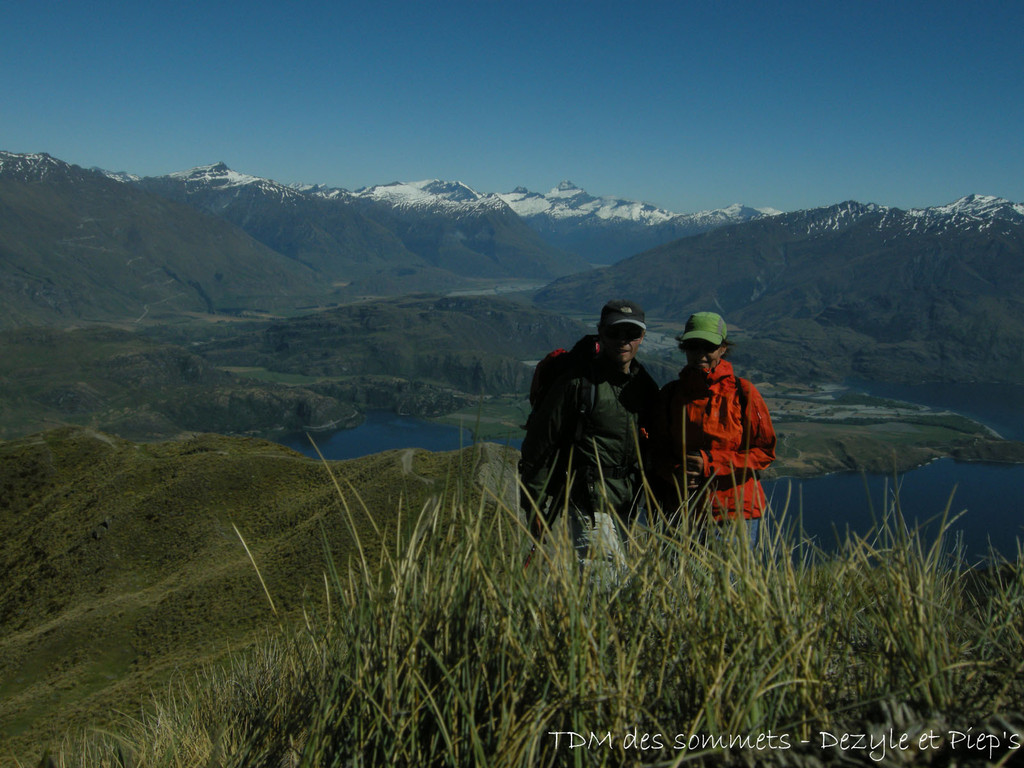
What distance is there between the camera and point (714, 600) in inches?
104

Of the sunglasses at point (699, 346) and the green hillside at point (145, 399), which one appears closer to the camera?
the sunglasses at point (699, 346)

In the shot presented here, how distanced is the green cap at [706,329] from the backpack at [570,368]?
66 centimetres

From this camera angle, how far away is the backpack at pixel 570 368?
475 cm

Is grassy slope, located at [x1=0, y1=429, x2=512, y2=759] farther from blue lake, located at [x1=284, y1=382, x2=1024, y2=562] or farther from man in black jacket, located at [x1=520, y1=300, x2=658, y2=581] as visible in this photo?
blue lake, located at [x1=284, y1=382, x2=1024, y2=562]

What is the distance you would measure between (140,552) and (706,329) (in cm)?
2940

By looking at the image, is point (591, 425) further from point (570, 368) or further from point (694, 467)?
point (694, 467)

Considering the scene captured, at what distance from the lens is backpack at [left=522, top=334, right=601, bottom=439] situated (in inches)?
187

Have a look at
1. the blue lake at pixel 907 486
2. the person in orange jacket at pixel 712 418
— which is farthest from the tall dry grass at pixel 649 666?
the blue lake at pixel 907 486

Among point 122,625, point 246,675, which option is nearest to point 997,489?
point 122,625

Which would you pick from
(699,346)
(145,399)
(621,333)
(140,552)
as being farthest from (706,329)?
(145,399)

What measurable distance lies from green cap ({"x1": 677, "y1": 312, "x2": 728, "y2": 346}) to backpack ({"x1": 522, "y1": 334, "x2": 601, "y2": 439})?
0.66m

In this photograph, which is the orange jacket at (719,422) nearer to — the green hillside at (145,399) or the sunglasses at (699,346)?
the sunglasses at (699,346)

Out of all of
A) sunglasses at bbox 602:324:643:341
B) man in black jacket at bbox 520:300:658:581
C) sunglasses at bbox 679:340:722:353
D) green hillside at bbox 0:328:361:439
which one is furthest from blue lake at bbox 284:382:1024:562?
sunglasses at bbox 602:324:643:341

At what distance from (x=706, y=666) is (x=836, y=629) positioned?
58cm
